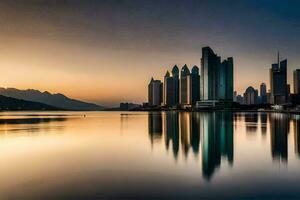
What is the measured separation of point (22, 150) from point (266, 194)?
80.6ft

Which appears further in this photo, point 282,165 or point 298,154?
point 298,154

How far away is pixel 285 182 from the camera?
612 inches

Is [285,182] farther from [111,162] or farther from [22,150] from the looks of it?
[22,150]

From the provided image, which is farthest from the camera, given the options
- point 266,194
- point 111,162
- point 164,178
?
point 111,162

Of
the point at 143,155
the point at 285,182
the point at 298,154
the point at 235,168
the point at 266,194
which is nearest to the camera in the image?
the point at 266,194

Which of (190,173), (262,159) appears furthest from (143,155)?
(262,159)

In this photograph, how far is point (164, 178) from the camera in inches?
666

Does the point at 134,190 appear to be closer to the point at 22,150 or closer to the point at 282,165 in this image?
the point at 282,165

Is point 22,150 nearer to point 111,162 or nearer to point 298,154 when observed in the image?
point 111,162

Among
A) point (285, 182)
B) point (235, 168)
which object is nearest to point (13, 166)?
point (235, 168)

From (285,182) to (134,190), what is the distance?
8518 mm

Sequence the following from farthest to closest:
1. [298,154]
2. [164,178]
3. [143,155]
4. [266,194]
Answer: [143,155] → [298,154] → [164,178] → [266,194]

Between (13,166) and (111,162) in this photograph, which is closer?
(13,166)

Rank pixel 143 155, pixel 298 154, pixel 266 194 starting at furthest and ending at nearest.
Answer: pixel 143 155 < pixel 298 154 < pixel 266 194
